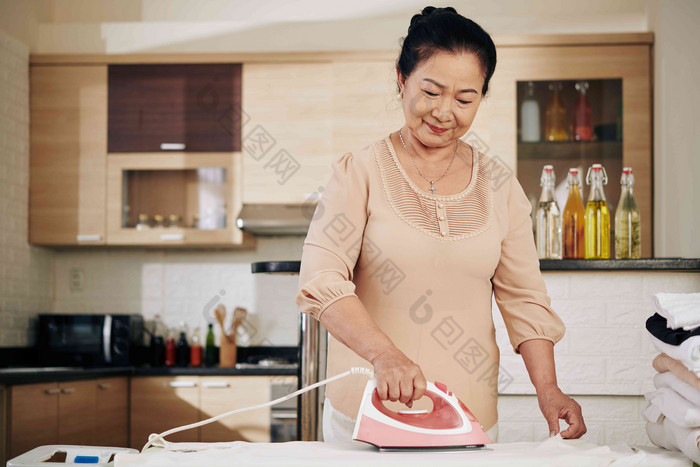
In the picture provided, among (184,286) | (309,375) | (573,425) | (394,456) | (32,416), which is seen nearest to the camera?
(394,456)

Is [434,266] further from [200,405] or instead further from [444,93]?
[200,405]

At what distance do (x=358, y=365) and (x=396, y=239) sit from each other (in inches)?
9.7

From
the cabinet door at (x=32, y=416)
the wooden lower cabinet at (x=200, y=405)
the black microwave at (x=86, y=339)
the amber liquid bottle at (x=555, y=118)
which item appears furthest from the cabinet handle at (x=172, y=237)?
the amber liquid bottle at (x=555, y=118)

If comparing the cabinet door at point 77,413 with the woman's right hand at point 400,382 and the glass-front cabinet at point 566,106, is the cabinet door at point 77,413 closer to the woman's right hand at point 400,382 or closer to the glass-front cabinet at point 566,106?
the glass-front cabinet at point 566,106

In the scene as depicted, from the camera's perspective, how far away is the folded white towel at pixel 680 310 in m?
1.08

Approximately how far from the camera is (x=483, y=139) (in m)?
3.62

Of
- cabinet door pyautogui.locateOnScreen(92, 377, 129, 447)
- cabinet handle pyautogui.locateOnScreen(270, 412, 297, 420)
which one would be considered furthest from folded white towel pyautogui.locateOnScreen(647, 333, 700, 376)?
cabinet door pyautogui.locateOnScreen(92, 377, 129, 447)

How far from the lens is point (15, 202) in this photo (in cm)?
370

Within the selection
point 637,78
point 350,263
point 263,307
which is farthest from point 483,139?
point 350,263

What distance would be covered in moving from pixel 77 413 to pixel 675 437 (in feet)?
8.54

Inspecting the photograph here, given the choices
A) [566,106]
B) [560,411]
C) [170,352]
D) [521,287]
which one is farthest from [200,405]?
[560,411]

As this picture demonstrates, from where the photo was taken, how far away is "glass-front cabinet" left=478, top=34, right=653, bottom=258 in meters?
3.60

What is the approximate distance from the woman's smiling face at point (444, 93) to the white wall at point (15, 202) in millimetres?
2781

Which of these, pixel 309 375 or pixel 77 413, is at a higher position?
pixel 309 375
